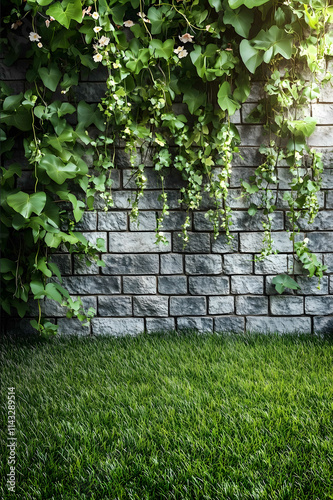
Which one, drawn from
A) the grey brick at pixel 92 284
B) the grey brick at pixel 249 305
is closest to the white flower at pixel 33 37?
the grey brick at pixel 92 284

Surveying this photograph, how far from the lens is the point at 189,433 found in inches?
47.3

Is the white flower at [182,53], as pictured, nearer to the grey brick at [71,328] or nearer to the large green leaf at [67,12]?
the large green leaf at [67,12]

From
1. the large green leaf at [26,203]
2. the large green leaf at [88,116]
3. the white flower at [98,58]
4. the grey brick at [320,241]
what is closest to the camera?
the large green leaf at [26,203]

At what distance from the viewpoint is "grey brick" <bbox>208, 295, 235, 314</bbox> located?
211cm

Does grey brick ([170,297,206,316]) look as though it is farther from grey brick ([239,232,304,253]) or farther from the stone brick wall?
grey brick ([239,232,304,253])

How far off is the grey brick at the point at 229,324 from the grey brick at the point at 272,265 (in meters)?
0.29

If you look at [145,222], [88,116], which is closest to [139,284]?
[145,222]

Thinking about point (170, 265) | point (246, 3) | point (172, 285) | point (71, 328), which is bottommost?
point (71, 328)

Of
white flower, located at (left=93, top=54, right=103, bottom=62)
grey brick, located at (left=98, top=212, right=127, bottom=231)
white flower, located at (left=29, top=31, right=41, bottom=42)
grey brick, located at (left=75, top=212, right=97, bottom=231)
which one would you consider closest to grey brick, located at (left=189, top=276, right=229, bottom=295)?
grey brick, located at (left=98, top=212, right=127, bottom=231)

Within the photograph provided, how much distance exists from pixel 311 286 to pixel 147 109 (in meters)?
1.29

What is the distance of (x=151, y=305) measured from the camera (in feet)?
6.94

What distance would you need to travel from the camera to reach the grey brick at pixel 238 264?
2.10m

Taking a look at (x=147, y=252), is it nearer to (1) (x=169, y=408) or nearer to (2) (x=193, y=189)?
(2) (x=193, y=189)

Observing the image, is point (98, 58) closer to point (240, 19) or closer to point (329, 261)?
point (240, 19)
